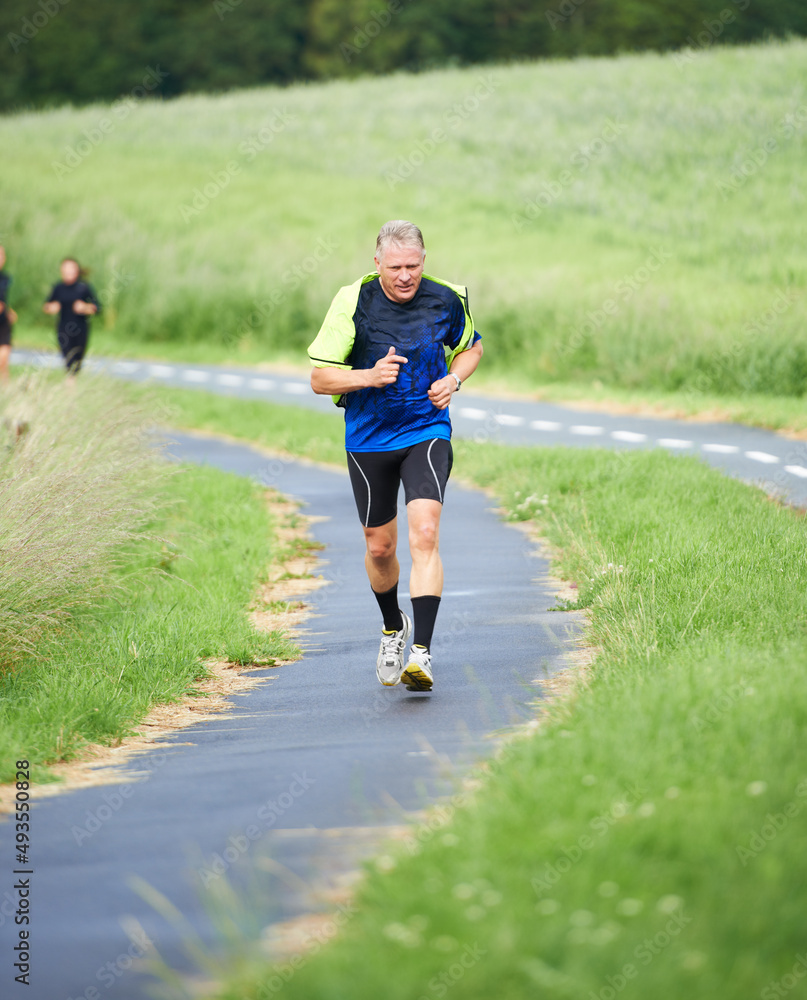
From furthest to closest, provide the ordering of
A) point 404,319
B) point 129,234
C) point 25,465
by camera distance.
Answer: point 129,234 < point 25,465 < point 404,319

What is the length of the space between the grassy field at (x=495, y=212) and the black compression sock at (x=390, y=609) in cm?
1340

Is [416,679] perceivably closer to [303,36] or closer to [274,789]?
[274,789]

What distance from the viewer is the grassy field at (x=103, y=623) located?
6.71m

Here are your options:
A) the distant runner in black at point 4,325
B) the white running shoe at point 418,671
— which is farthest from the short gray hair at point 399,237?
the distant runner in black at point 4,325

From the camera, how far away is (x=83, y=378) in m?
15.2

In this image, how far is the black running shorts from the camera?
691cm

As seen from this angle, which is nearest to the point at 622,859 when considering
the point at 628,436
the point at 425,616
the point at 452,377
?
the point at 425,616

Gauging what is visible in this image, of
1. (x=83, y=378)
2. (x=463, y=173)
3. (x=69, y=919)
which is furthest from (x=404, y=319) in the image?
A: (x=463, y=173)

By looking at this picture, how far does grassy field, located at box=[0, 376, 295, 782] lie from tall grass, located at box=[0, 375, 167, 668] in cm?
1

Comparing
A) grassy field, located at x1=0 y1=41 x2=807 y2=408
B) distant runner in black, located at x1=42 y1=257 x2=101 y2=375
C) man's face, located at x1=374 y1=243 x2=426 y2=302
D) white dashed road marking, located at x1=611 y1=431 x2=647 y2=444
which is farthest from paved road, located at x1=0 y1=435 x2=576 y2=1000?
grassy field, located at x1=0 y1=41 x2=807 y2=408

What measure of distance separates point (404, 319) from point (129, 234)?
30725 mm

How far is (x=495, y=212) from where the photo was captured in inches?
1506

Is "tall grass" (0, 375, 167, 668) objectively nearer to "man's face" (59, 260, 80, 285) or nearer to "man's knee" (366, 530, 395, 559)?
"man's knee" (366, 530, 395, 559)

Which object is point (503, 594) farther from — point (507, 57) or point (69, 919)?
point (507, 57)
